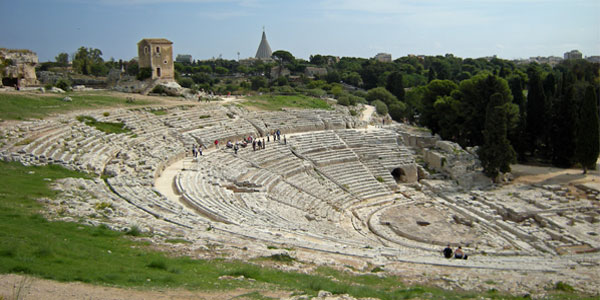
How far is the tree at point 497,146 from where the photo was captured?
26.5 meters

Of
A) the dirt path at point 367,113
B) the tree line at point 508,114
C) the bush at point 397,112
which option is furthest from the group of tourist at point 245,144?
the bush at point 397,112

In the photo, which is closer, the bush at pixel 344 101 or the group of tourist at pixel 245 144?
the group of tourist at pixel 245 144

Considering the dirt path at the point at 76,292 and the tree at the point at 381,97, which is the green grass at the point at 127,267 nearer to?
the dirt path at the point at 76,292

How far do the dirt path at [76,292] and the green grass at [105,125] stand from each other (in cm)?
1655

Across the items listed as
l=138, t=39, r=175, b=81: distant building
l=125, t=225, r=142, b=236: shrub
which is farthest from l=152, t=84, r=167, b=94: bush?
l=125, t=225, r=142, b=236: shrub

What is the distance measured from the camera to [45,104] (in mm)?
24281

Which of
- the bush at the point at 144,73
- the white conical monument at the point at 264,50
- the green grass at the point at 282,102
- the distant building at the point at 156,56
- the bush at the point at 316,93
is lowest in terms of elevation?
the green grass at the point at 282,102

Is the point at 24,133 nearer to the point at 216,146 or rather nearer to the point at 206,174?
the point at 206,174

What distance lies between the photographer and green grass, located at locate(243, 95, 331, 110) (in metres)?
36.1

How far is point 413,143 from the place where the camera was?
33.0 m

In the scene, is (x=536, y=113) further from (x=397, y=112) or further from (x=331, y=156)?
(x=397, y=112)

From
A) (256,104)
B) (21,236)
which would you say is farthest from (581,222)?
(256,104)

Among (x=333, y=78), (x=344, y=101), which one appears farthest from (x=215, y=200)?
(x=333, y=78)

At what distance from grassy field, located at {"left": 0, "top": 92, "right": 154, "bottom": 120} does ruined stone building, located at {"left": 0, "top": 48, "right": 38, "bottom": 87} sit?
5044mm
